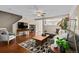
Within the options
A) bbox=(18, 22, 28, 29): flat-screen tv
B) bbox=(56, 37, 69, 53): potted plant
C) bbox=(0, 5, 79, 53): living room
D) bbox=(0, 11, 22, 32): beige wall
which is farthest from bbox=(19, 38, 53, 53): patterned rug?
bbox=(0, 11, 22, 32): beige wall

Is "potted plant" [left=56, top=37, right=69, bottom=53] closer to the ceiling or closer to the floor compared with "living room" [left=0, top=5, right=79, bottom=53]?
closer to the floor

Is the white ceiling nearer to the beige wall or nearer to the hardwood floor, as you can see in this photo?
the beige wall

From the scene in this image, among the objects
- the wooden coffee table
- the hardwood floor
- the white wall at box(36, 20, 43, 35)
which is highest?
the white wall at box(36, 20, 43, 35)

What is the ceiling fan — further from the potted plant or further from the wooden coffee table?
the potted plant

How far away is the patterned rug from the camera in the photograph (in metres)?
2.28

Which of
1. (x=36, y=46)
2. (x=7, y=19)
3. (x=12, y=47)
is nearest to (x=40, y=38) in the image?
(x=36, y=46)

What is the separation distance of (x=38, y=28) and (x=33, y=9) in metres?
0.38

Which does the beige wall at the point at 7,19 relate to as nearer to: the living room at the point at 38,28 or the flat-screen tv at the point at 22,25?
the living room at the point at 38,28

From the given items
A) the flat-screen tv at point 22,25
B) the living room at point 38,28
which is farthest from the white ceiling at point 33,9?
the flat-screen tv at point 22,25

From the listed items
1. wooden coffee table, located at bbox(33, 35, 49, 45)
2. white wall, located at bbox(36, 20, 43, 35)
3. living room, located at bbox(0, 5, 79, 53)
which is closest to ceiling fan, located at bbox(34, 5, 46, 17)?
living room, located at bbox(0, 5, 79, 53)

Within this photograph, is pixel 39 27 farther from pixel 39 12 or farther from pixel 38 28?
pixel 39 12

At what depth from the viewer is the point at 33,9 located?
2258mm

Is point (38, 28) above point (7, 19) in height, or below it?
below

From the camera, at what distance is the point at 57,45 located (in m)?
2.32
